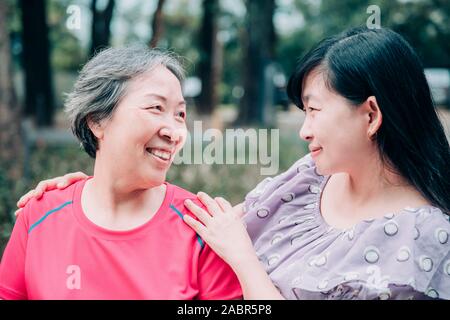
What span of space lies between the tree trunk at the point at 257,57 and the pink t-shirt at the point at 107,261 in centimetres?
930

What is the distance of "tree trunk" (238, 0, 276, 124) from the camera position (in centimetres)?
1123

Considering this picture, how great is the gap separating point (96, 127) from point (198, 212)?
0.44m

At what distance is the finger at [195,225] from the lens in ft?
6.63

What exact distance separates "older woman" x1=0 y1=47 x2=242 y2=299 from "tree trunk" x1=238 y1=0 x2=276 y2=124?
30.1 feet

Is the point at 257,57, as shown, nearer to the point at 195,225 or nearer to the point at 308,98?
the point at 308,98

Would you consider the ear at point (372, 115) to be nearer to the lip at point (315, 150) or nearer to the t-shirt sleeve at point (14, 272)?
the lip at point (315, 150)

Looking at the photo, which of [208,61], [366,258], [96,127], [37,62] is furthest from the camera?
[208,61]

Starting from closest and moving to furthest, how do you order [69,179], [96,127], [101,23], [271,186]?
1. [96,127]
2. [69,179]
3. [271,186]
4. [101,23]

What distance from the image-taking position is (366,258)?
1908 millimetres

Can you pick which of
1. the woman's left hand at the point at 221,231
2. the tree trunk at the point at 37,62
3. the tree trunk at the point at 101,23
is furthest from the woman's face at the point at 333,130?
the tree trunk at the point at 37,62

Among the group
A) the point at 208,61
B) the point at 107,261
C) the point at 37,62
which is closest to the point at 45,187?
the point at 107,261

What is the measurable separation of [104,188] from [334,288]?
81 centimetres

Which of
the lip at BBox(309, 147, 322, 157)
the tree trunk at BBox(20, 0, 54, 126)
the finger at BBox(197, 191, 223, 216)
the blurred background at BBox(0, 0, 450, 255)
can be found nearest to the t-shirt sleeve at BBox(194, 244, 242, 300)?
the finger at BBox(197, 191, 223, 216)
